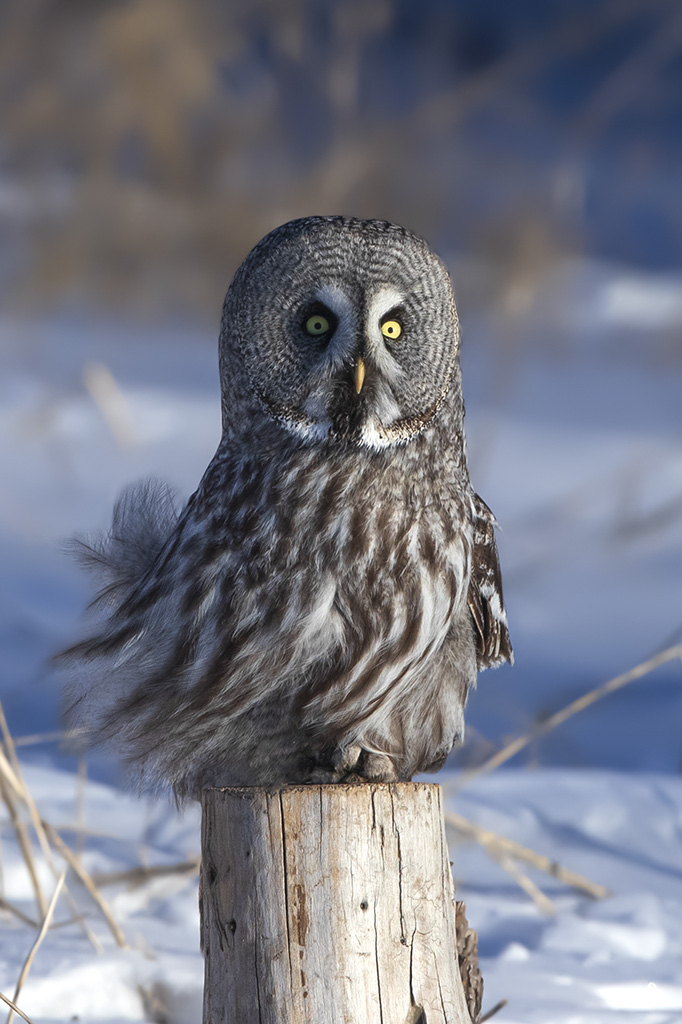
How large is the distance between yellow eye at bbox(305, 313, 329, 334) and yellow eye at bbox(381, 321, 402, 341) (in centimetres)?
9

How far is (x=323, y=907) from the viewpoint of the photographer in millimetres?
1377

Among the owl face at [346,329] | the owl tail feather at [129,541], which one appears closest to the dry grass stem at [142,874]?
the owl tail feather at [129,541]

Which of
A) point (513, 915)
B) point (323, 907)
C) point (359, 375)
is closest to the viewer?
point (323, 907)

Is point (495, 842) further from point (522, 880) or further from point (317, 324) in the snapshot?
point (317, 324)

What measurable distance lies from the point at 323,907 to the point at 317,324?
83 cm

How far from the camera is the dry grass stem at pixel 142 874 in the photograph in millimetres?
2773

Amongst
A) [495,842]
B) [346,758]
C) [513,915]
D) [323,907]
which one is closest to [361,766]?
[346,758]

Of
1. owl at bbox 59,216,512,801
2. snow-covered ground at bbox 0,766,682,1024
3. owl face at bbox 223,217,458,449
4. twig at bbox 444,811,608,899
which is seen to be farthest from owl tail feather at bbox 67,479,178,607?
twig at bbox 444,811,608,899

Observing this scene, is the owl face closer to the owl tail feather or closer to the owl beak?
the owl beak

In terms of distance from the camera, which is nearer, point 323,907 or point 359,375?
point 323,907

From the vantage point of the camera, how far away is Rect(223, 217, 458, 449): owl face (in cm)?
154

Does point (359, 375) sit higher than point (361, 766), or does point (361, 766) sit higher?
point (359, 375)

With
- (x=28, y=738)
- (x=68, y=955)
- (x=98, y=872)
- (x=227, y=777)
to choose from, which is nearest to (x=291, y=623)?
(x=227, y=777)

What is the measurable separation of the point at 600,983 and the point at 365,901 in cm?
138
